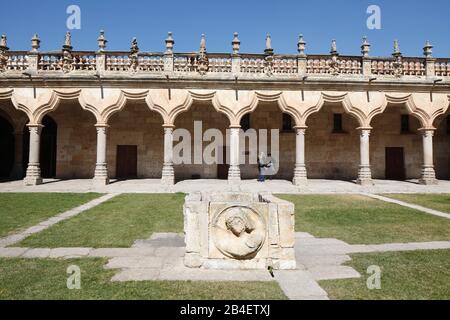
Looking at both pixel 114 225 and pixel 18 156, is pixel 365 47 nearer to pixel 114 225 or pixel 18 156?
pixel 114 225

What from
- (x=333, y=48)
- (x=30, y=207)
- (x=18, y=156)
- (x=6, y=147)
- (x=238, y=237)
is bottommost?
(x=30, y=207)

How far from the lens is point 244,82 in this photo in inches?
618

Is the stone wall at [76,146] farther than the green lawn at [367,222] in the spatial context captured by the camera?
Yes

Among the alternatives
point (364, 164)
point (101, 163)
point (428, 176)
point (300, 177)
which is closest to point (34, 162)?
point (101, 163)

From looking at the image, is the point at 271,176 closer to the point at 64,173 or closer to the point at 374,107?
the point at 374,107

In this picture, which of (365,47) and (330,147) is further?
(330,147)

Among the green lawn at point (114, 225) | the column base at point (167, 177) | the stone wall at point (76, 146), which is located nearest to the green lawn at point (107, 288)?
the green lawn at point (114, 225)

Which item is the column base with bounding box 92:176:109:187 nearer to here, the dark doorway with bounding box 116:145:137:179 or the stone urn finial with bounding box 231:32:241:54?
the dark doorway with bounding box 116:145:137:179

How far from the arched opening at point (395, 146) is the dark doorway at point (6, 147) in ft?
71.1

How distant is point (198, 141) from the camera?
18.6 metres

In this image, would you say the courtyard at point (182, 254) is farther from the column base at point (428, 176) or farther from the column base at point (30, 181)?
the column base at point (428, 176)

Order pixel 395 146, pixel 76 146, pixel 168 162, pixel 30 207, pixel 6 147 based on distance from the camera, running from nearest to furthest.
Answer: pixel 30 207 → pixel 168 162 → pixel 6 147 → pixel 76 146 → pixel 395 146

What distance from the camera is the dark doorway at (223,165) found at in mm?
18891

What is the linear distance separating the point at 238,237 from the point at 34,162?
14672 mm
